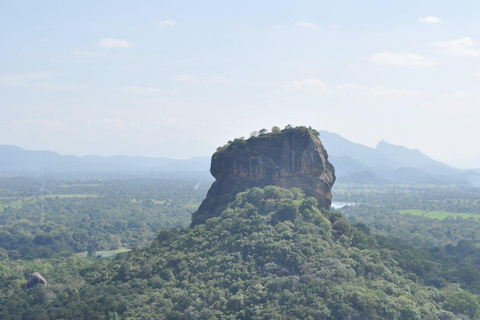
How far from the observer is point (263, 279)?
38.1m

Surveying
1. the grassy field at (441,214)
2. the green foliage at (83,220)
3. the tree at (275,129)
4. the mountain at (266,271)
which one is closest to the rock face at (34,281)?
the mountain at (266,271)

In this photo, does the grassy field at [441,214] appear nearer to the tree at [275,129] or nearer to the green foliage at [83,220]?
the green foliage at [83,220]

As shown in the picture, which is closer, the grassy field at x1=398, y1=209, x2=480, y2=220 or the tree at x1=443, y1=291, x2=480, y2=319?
the tree at x1=443, y1=291, x2=480, y2=319

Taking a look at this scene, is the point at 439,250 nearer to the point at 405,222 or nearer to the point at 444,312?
the point at 444,312

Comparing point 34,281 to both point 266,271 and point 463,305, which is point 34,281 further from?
point 463,305

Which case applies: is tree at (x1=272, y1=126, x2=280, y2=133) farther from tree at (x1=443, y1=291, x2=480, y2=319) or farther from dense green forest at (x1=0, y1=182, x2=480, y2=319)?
tree at (x1=443, y1=291, x2=480, y2=319)

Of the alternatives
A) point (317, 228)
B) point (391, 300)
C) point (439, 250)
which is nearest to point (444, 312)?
point (391, 300)

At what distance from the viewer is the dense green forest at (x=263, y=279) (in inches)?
1403

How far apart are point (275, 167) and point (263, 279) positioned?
56.8 ft

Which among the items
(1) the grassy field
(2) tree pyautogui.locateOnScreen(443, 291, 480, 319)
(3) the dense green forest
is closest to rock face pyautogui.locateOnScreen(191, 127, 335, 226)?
(3) the dense green forest

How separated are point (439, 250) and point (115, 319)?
4250cm

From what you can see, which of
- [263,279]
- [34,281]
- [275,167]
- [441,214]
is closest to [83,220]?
[34,281]

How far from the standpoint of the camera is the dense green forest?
117ft

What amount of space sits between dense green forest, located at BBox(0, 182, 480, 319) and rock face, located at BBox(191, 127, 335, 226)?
3.01 meters
